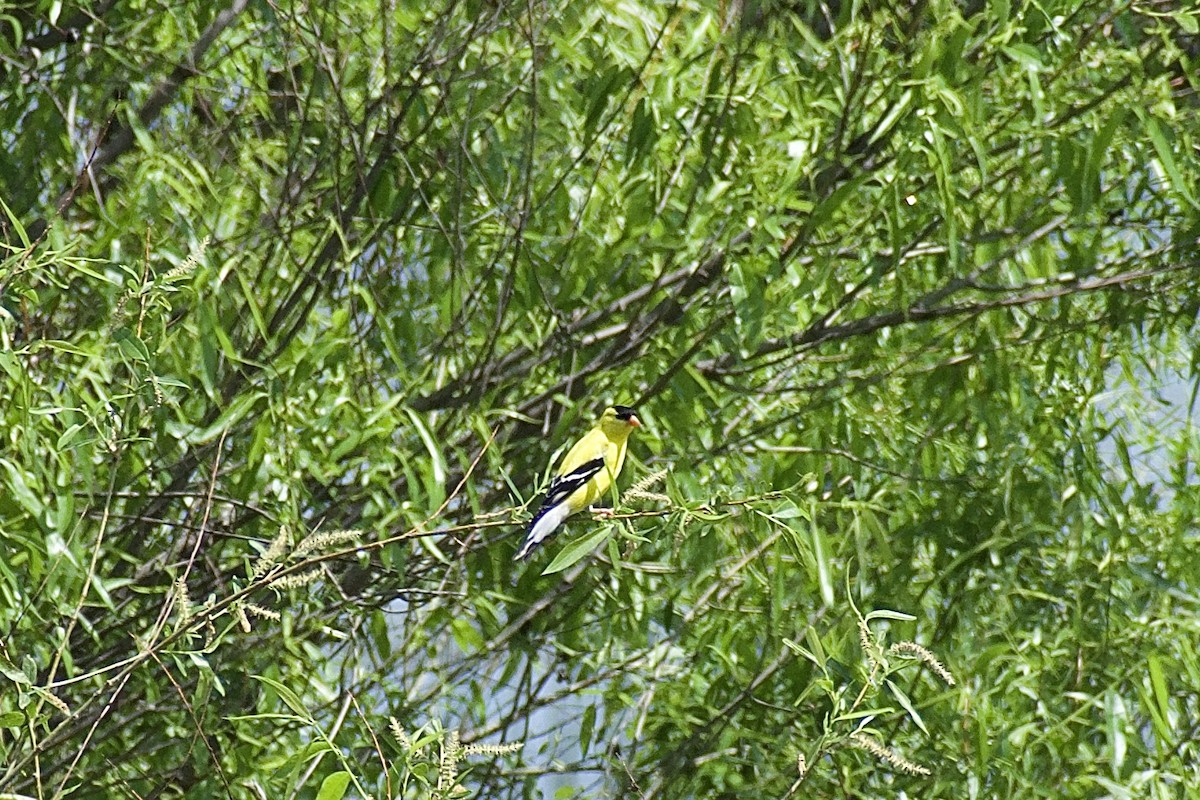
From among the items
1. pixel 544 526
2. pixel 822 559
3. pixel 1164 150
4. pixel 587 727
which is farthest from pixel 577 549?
pixel 587 727

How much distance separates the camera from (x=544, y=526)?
2.45 meters

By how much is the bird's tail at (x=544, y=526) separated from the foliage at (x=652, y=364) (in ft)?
0.18

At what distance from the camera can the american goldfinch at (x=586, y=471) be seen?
2.40m

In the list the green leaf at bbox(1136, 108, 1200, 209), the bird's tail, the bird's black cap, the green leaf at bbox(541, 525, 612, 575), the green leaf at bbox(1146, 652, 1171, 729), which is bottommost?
the bird's tail

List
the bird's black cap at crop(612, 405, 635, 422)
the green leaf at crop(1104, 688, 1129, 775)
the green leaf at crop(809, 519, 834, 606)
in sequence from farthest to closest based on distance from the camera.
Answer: the bird's black cap at crop(612, 405, 635, 422)
the green leaf at crop(1104, 688, 1129, 775)
the green leaf at crop(809, 519, 834, 606)

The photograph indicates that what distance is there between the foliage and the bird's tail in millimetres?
55

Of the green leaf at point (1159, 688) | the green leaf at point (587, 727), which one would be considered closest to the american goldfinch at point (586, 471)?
the green leaf at point (587, 727)

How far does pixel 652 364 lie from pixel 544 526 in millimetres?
340

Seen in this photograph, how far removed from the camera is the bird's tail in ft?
7.83

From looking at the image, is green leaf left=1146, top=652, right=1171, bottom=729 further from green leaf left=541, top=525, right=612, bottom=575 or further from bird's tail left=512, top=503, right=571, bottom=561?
green leaf left=541, top=525, right=612, bottom=575

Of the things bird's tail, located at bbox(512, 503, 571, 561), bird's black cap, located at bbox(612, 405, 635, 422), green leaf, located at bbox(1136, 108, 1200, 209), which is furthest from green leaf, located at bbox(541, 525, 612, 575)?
green leaf, located at bbox(1136, 108, 1200, 209)

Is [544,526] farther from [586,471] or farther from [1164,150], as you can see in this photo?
[1164,150]

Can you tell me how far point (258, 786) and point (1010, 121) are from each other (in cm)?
153

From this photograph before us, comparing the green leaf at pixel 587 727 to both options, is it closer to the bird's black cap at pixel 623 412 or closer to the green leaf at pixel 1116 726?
the bird's black cap at pixel 623 412
